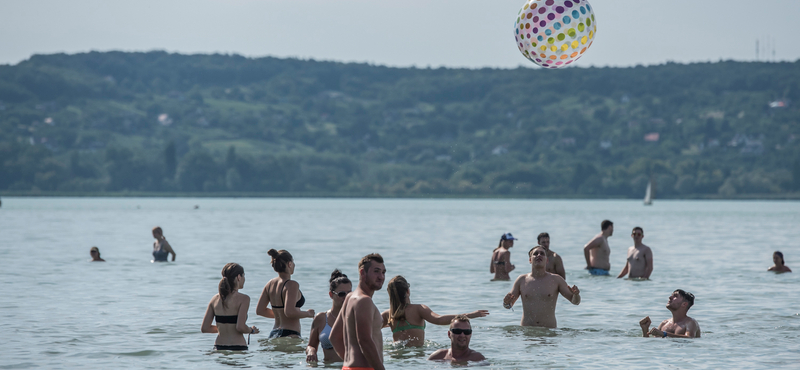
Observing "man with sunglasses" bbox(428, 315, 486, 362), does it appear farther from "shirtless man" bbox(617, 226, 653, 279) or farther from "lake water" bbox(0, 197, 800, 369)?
A: "shirtless man" bbox(617, 226, 653, 279)

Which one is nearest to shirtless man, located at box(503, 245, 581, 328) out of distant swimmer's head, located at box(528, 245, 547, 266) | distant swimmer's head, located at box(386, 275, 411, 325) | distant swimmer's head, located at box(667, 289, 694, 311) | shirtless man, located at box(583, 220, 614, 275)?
distant swimmer's head, located at box(528, 245, 547, 266)

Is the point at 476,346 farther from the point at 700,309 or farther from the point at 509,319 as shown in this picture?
the point at 700,309

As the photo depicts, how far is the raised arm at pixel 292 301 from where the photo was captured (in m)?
12.6

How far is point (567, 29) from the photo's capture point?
15.2m

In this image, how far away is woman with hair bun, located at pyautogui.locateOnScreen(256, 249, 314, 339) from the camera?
12.3 metres

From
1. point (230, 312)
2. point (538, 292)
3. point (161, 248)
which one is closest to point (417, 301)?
point (538, 292)

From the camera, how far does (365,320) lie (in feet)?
26.2

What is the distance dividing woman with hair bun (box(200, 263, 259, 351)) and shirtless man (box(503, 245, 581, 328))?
13.3 ft

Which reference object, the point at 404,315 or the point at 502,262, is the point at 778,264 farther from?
the point at 404,315

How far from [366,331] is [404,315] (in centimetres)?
461

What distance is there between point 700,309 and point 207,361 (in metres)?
10.7

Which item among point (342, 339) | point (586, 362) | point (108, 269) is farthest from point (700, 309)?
point (108, 269)

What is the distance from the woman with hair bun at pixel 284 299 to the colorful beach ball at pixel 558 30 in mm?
5820

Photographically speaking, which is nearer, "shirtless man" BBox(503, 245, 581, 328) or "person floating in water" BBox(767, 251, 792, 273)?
"shirtless man" BBox(503, 245, 581, 328)
